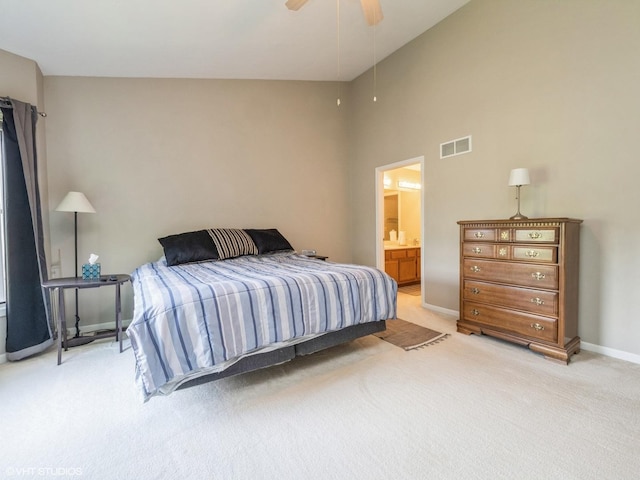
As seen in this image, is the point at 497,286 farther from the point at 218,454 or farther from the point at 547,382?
the point at 218,454

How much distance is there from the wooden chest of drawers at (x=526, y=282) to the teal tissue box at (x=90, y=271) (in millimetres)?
3540

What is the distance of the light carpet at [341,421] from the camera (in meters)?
1.43

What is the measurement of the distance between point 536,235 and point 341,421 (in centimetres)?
214

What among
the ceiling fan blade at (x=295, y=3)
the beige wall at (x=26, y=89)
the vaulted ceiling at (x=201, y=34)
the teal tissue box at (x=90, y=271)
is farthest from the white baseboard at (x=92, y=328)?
the ceiling fan blade at (x=295, y=3)

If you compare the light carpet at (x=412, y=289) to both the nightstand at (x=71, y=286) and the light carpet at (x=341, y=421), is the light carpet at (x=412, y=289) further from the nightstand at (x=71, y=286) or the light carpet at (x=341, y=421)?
the nightstand at (x=71, y=286)

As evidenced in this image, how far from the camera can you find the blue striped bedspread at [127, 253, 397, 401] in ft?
5.69

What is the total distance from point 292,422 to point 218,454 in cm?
42

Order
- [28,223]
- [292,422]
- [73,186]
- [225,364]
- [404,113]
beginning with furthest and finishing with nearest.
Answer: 1. [404,113]
2. [73,186]
3. [28,223]
4. [225,364]
5. [292,422]

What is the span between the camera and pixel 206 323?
185cm

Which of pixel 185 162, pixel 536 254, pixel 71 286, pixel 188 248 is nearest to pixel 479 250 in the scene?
pixel 536 254

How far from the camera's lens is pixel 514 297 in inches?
106

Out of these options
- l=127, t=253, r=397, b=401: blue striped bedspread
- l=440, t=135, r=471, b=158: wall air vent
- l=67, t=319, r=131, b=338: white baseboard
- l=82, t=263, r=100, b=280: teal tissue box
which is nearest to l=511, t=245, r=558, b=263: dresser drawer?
l=127, t=253, r=397, b=401: blue striped bedspread

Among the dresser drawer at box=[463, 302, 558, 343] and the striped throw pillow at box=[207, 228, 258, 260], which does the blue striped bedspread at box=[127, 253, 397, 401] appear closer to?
the striped throw pillow at box=[207, 228, 258, 260]

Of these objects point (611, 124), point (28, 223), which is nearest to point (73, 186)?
point (28, 223)
